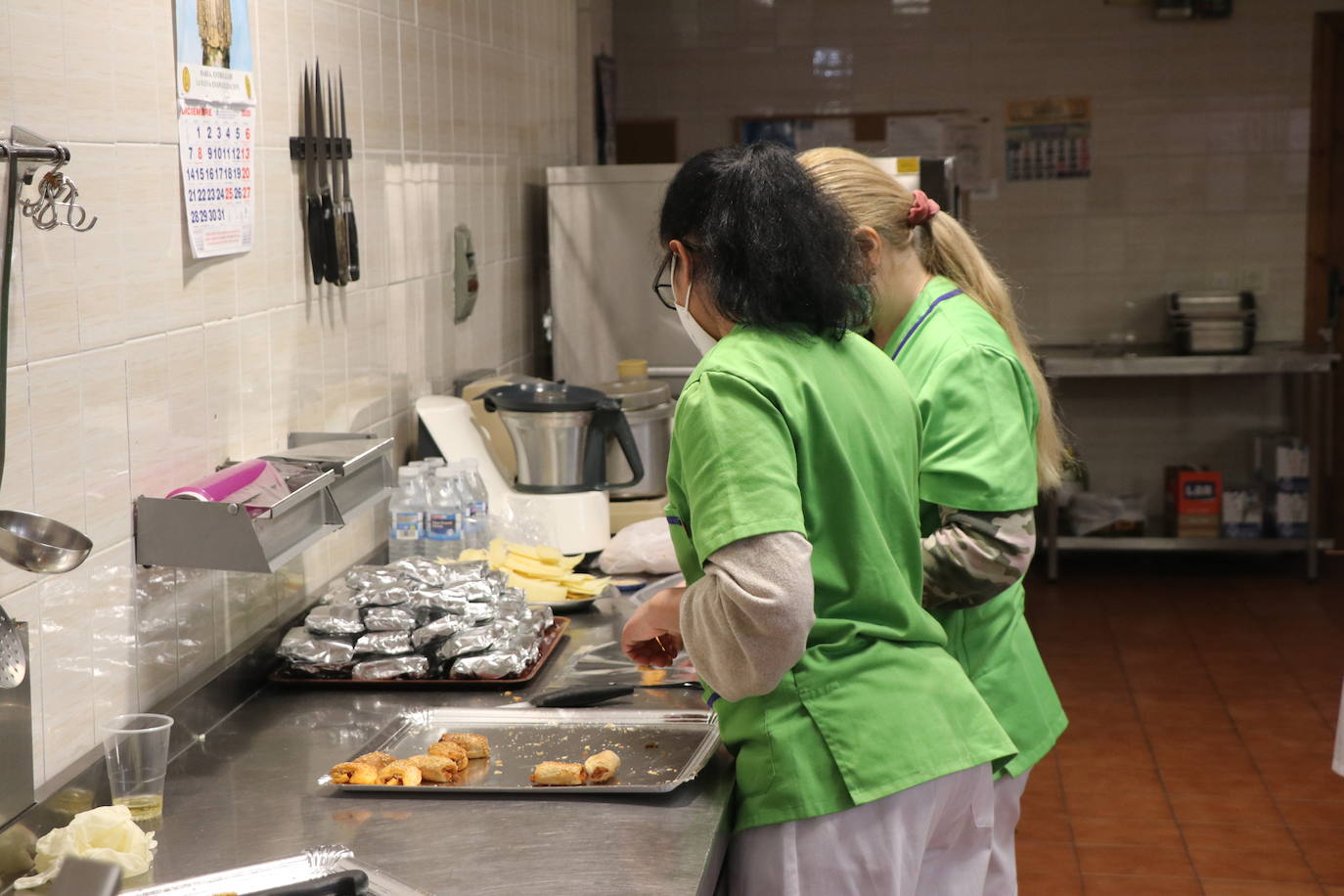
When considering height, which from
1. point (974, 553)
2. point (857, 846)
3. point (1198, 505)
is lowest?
point (1198, 505)

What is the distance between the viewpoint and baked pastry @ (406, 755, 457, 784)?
165 cm

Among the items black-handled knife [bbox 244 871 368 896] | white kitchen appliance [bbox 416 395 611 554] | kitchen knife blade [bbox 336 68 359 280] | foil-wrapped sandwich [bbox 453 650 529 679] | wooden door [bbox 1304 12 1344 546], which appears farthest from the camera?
wooden door [bbox 1304 12 1344 546]

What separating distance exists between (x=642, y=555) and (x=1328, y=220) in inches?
183

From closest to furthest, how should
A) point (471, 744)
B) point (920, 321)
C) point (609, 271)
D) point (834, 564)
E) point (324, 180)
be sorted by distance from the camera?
point (834, 564) → point (471, 744) → point (920, 321) → point (324, 180) → point (609, 271)

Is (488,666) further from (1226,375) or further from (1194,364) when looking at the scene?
(1226,375)

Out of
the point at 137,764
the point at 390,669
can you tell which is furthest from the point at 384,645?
the point at 137,764

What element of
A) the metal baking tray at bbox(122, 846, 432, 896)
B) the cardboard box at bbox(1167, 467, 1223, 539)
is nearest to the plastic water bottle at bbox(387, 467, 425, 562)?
the metal baking tray at bbox(122, 846, 432, 896)

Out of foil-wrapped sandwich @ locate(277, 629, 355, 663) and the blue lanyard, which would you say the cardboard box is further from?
foil-wrapped sandwich @ locate(277, 629, 355, 663)

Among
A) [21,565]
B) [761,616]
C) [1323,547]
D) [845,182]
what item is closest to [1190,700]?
[1323,547]

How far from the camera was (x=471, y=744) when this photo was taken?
176 cm

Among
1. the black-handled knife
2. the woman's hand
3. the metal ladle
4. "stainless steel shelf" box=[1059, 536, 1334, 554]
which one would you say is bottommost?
"stainless steel shelf" box=[1059, 536, 1334, 554]

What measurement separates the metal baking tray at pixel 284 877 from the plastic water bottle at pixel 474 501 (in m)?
1.33

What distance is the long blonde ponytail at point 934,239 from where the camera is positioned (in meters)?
1.88

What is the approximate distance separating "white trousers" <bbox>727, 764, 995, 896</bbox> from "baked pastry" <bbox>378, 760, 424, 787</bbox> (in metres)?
0.37
